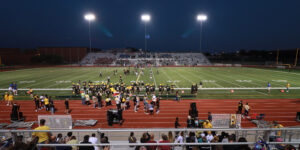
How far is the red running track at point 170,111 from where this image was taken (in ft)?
36.3

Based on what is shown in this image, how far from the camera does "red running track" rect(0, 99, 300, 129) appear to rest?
11.1 metres

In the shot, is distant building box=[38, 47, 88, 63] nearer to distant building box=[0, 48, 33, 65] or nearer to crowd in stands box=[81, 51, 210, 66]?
crowd in stands box=[81, 51, 210, 66]

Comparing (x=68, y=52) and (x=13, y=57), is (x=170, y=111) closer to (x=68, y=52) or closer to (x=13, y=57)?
(x=13, y=57)

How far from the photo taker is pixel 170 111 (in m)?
13.1

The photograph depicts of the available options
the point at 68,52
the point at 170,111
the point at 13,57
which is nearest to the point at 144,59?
the point at 68,52

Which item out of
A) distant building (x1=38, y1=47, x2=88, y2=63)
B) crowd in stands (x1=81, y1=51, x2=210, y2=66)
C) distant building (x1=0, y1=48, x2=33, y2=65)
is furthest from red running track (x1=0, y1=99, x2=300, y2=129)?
distant building (x1=38, y1=47, x2=88, y2=63)

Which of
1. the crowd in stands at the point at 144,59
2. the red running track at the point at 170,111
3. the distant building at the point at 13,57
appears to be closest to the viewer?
the red running track at the point at 170,111

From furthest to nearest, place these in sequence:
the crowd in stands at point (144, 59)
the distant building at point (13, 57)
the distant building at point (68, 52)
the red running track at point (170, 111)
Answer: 1. the distant building at point (68, 52)
2. the crowd in stands at point (144, 59)
3. the distant building at point (13, 57)
4. the red running track at point (170, 111)

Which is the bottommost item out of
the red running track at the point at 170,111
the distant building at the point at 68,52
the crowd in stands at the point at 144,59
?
the red running track at the point at 170,111

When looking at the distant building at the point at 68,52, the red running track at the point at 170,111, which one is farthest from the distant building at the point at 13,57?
the red running track at the point at 170,111

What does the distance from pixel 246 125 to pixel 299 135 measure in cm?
277

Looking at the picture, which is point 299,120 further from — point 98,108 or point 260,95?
point 98,108

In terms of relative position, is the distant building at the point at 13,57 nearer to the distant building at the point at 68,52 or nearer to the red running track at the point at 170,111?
the distant building at the point at 68,52

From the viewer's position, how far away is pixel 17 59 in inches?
2601
